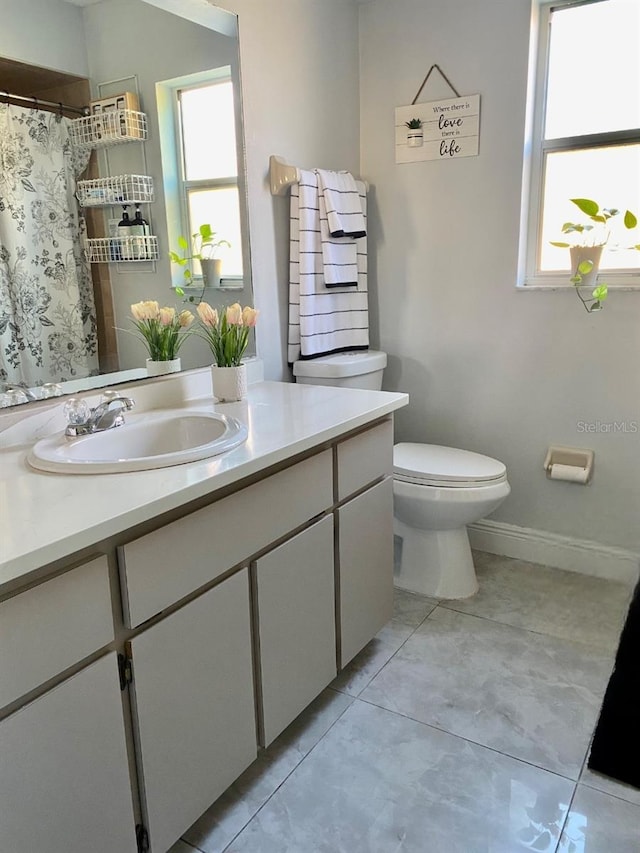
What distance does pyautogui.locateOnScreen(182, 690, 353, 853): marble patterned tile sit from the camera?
4.63ft

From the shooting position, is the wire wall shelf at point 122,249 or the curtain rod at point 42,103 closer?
the curtain rod at point 42,103

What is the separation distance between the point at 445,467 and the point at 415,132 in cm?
135

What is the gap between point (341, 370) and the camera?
→ 240 cm

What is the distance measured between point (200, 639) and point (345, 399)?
0.85 metres

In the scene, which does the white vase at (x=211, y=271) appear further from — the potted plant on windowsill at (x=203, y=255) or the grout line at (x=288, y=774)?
the grout line at (x=288, y=774)

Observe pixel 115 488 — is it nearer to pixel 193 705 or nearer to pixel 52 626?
pixel 52 626

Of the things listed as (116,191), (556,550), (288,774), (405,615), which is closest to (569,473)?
(556,550)

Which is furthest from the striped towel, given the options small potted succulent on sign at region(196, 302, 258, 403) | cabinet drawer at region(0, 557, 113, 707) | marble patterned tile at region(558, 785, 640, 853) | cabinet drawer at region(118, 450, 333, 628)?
marble patterned tile at region(558, 785, 640, 853)

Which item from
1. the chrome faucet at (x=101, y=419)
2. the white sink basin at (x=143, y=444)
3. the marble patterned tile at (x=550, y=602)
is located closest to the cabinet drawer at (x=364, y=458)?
the white sink basin at (x=143, y=444)

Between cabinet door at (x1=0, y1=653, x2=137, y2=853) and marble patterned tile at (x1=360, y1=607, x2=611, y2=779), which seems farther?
marble patterned tile at (x1=360, y1=607, x2=611, y2=779)

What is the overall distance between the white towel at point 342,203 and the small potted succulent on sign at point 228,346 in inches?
27.4

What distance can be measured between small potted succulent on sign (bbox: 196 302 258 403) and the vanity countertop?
17cm

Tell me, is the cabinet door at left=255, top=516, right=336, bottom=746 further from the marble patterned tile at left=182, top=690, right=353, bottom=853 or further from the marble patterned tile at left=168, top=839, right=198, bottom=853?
the marble patterned tile at left=168, top=839, right=198, bottom=853

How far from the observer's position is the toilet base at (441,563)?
2.40m
